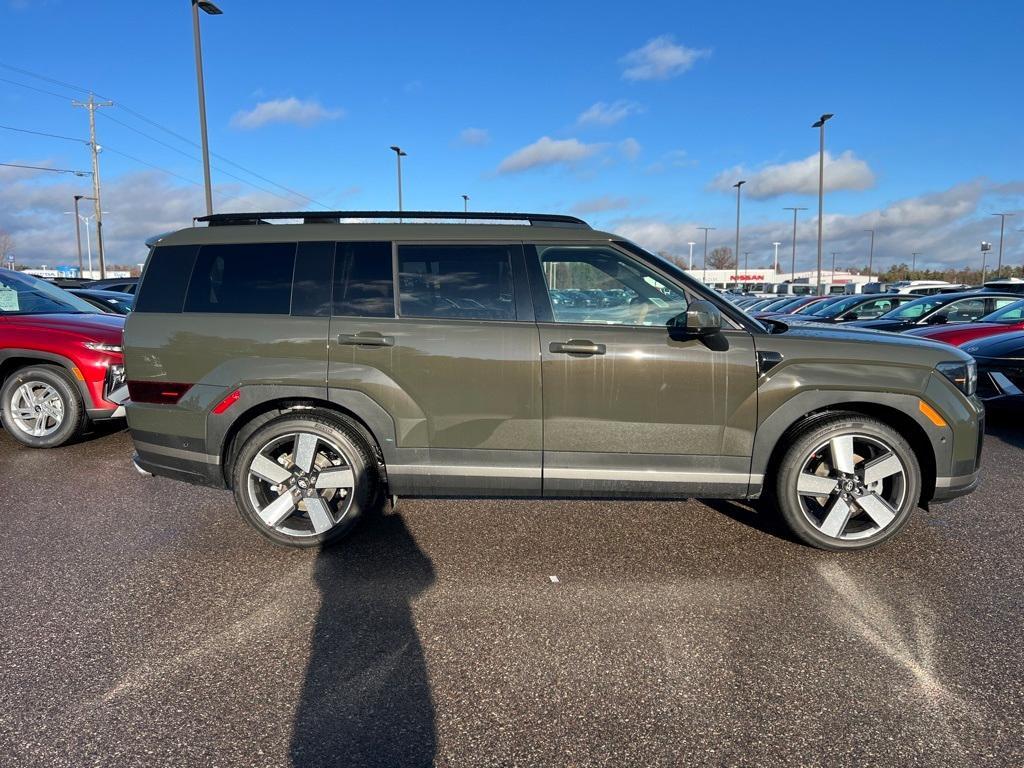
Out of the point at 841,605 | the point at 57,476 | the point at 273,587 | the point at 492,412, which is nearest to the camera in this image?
the point at 841,605

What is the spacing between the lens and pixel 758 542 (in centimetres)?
399

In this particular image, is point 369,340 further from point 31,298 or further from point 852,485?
point 31,298

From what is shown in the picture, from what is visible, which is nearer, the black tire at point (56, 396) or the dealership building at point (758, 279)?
the black tire at point (56, 396)

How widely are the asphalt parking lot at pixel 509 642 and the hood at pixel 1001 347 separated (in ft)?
9.59

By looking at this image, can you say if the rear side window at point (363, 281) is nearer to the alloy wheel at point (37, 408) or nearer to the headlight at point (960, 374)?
the headlight at point (960, 374)

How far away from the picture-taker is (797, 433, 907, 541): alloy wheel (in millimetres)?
3697

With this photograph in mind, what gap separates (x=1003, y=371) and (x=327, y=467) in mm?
6795

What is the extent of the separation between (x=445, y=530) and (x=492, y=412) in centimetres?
99

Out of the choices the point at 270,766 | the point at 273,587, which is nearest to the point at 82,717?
the point at 270,766

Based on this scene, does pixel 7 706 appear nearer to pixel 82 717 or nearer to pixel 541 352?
pixel 82 717

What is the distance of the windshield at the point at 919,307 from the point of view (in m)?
11.6

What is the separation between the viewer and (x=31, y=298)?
6867 mm

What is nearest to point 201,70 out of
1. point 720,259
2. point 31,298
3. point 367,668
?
point 31,298

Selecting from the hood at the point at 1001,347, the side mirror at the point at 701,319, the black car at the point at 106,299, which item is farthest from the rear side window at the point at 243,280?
the hood at the point at 1001,347
